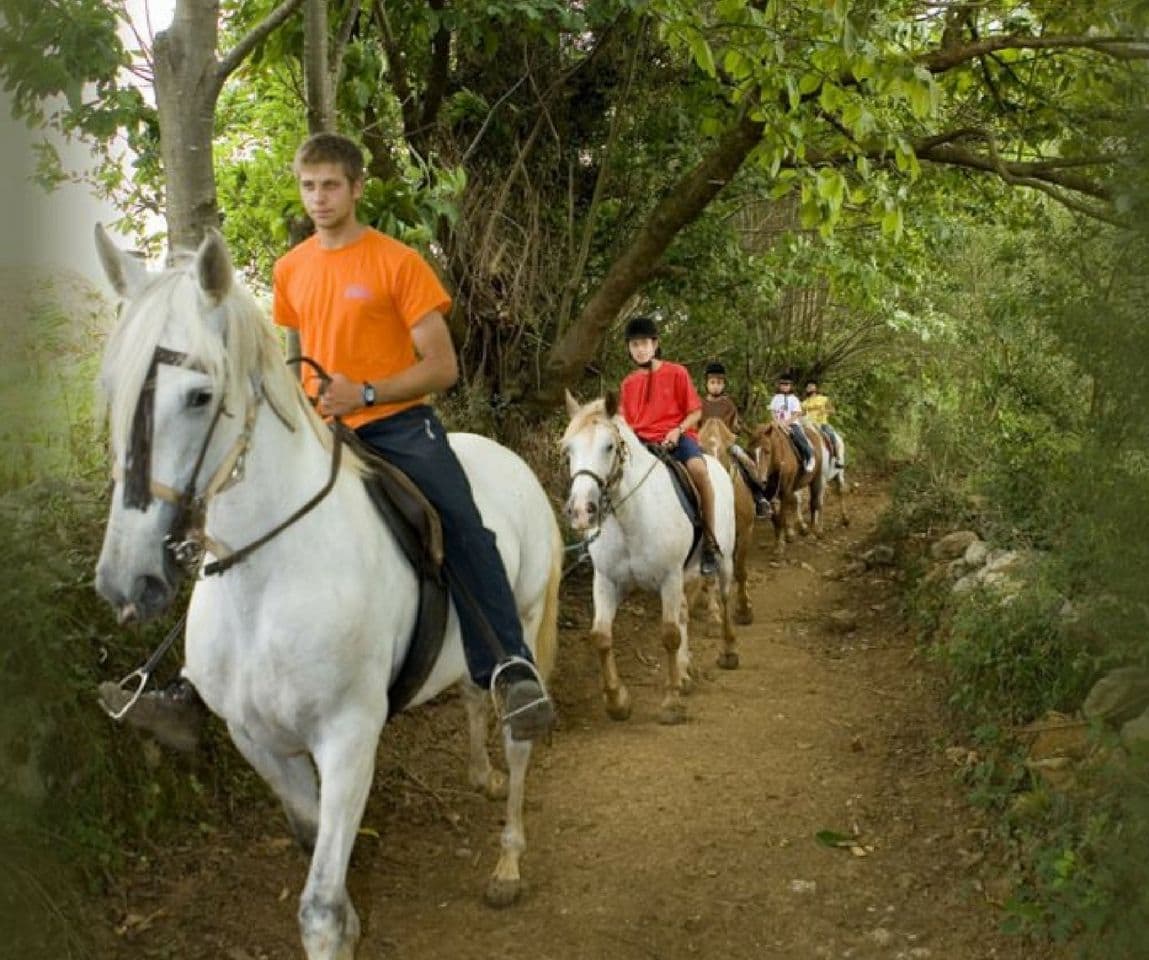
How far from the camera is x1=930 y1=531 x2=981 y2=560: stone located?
367 inches

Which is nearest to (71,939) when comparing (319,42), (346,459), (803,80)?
(346,459)

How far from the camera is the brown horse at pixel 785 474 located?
14891 millimetres

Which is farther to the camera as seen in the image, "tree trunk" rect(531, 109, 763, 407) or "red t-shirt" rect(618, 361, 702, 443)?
"tree trunk" rect(531, 109, 763, 407)

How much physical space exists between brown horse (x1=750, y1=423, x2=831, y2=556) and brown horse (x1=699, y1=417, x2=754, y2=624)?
3.45 m

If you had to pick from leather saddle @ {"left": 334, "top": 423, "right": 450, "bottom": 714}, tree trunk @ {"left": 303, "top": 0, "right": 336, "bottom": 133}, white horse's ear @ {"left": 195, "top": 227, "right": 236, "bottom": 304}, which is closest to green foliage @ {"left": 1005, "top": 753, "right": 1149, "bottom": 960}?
leather saddle @ {"left": 334, "top": 423, "right": 450, "bottom": 714}

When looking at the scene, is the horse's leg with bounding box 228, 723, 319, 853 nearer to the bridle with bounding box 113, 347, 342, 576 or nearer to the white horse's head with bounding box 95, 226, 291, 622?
the bridle with bounding box 113, 347, 342, 576

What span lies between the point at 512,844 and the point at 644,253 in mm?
6026

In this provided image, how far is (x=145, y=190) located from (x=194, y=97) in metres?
8.47

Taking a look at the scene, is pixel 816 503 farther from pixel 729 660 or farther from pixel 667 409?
pixel 667 409

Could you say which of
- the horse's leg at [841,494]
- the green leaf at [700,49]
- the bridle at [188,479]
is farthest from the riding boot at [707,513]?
the horse's leg at [841,494]

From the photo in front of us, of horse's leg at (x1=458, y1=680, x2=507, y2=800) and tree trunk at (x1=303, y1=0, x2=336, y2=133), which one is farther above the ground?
tree trunk at (x1=303, y1=0, x2=336, y2=133)

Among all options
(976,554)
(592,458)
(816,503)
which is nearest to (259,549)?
(592,458)

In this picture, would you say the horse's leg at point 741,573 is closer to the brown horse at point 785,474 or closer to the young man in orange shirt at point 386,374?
the brown horse at point 785,474

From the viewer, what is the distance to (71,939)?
11.4 ft
